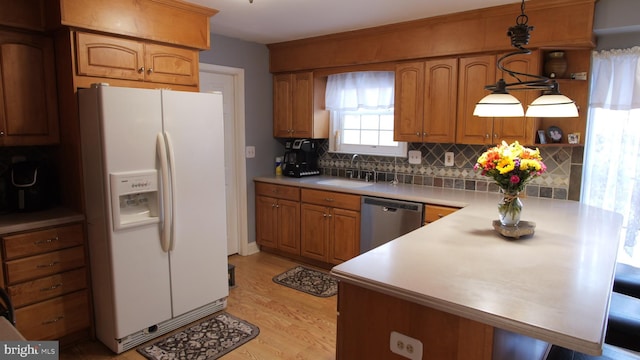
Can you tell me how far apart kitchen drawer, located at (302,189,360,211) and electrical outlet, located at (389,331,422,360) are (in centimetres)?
215

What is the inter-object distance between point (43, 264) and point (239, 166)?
83.5 inches

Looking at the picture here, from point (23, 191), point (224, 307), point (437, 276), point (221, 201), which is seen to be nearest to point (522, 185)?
point (437, 276)

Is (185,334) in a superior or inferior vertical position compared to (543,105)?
inferior

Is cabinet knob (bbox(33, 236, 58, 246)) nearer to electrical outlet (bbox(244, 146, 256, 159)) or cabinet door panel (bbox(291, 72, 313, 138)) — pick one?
electrical outlet (bbox(244, 146, 256, 159))

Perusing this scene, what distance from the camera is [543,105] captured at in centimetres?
204

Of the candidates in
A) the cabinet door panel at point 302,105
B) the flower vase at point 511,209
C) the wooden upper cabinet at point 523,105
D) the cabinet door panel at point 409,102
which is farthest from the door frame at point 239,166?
→ the flower vase at point 511,209

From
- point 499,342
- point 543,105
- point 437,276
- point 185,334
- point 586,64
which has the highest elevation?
point 586,64

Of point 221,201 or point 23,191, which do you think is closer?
point 23,191

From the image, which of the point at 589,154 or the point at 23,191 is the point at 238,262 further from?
the point at 589,154

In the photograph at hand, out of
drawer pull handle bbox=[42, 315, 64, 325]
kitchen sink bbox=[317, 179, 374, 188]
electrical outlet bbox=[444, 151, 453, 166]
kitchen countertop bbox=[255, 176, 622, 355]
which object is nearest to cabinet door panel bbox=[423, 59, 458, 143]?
electrical outlet bbox=[444, 151, 453, 166]

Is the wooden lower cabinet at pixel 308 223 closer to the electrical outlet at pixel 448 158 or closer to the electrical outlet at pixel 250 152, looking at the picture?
the electrical outlet at pixel 250 152

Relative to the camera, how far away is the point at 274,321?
3045 millimetres

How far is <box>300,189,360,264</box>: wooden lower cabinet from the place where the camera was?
3768mm

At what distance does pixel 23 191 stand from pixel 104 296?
2.78 feet
